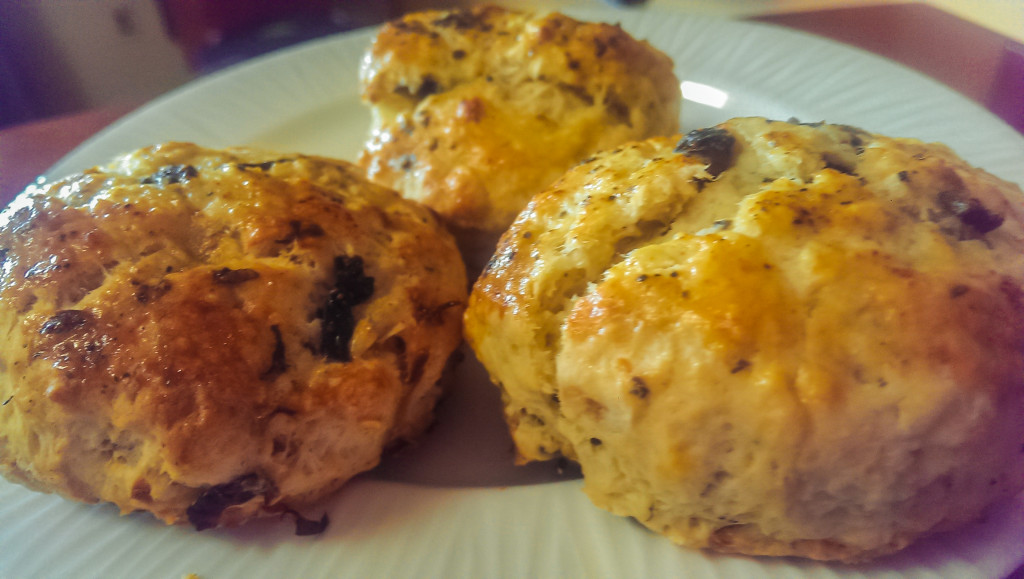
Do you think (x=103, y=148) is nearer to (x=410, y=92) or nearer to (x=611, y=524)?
(x=410, y=92)

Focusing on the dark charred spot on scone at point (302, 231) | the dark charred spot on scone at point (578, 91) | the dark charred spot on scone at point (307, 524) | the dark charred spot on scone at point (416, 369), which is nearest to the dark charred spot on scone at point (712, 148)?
the dark charred spot on scone at point (578, 91)

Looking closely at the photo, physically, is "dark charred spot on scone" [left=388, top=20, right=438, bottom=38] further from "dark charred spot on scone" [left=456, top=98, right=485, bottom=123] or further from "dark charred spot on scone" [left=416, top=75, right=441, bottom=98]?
"dark charred spot on scone" [left=456, top=98, right=485, bottom=123]

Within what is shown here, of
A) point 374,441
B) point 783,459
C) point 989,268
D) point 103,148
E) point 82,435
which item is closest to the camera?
point 783,459

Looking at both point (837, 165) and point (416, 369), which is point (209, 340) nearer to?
point (416, 369)

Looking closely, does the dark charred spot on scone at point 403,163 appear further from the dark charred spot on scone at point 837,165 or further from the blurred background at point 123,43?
the blurred background at point 123,43

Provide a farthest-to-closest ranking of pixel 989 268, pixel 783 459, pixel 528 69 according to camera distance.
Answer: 1. pixel 528 69
2. pixel 989 268
3. pixel 783 459

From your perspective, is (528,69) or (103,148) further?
(103,148)

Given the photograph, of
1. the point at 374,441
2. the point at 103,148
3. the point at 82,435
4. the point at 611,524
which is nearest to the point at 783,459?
the point at 611,524
